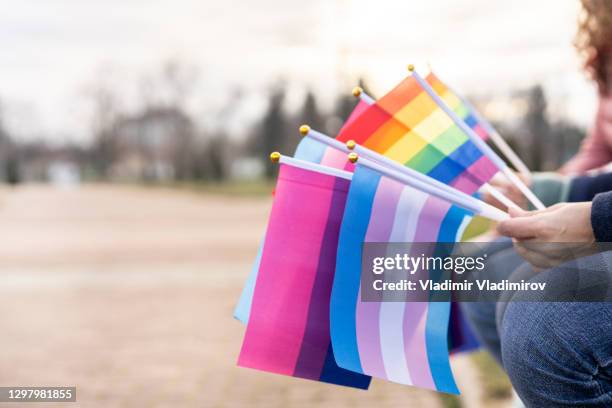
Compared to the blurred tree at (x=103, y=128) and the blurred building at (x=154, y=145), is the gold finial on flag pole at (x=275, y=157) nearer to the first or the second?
the blurred building at (x=154, y=145)

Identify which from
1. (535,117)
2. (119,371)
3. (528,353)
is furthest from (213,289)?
(535,117)

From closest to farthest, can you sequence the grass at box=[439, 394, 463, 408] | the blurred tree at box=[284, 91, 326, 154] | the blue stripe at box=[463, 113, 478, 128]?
the blue stripe at box=[463, 113, 478, 128] → the grass at box=[439, 394, 463, 408] → the blurred tree at box=[284, 91, 326, 154]

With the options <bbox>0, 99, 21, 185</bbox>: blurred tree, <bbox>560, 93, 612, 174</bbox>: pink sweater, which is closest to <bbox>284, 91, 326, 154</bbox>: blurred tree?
<bbox>0, 99, 21, 185</bbox>: blurred tree

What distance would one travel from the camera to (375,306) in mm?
1270

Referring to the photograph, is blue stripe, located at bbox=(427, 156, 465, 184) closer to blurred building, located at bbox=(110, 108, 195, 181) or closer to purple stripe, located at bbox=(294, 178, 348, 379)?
purple stripe, located at bbox=(294, 178, 348, 379)

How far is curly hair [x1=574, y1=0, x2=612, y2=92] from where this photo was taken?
1609 mm

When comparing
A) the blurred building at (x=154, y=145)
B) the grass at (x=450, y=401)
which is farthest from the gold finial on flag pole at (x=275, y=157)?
the blurred building at (x=154, y=145)

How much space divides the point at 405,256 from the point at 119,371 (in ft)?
11.4

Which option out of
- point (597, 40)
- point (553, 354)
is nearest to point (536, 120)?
point (597, 40)

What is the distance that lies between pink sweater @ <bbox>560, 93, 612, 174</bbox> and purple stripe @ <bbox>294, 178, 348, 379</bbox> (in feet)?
2.77

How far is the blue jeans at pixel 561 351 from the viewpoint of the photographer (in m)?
1.06

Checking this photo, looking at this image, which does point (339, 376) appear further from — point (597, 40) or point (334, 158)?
point (597, 40)

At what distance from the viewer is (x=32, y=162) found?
2279 inches

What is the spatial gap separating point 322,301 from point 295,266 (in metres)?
0.08
